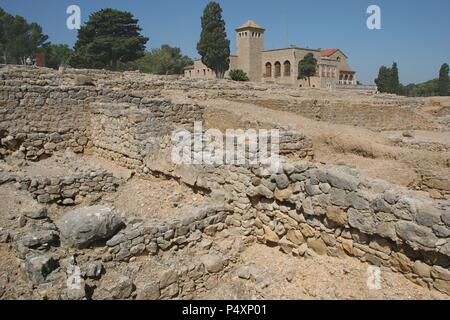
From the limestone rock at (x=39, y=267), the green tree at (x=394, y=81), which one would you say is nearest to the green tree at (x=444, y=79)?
the green tree at (x=394, y=81)

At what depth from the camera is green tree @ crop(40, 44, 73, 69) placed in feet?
173

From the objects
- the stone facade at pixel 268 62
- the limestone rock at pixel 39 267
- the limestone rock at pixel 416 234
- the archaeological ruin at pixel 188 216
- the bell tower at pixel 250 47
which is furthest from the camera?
the bell tower at pixel 250 47

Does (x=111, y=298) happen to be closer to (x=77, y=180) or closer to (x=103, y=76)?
(x=77, y=180)

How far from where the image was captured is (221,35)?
4603 cm

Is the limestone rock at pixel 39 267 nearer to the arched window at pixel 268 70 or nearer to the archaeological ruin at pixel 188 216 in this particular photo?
the archaeological ruin at pixel 188 216

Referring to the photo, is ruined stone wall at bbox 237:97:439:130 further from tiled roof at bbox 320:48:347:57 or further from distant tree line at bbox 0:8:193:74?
tiled roof at bbox 320:48:347:57

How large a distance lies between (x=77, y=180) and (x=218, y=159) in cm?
290

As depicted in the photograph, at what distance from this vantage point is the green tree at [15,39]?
4656cm

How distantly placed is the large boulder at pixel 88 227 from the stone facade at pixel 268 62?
4974cm

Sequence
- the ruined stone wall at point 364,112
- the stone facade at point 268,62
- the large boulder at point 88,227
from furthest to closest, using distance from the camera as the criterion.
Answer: the stone facade at point 268,62
the ruined stone wall at point 364,112
the large boulder at point 88,227

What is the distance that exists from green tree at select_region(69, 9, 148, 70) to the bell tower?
16.9 meters

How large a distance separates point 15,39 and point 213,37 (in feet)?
77.3

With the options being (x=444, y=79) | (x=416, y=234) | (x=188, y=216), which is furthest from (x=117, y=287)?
(x=444, y=79)

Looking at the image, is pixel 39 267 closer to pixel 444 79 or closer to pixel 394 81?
pixel 394 81
